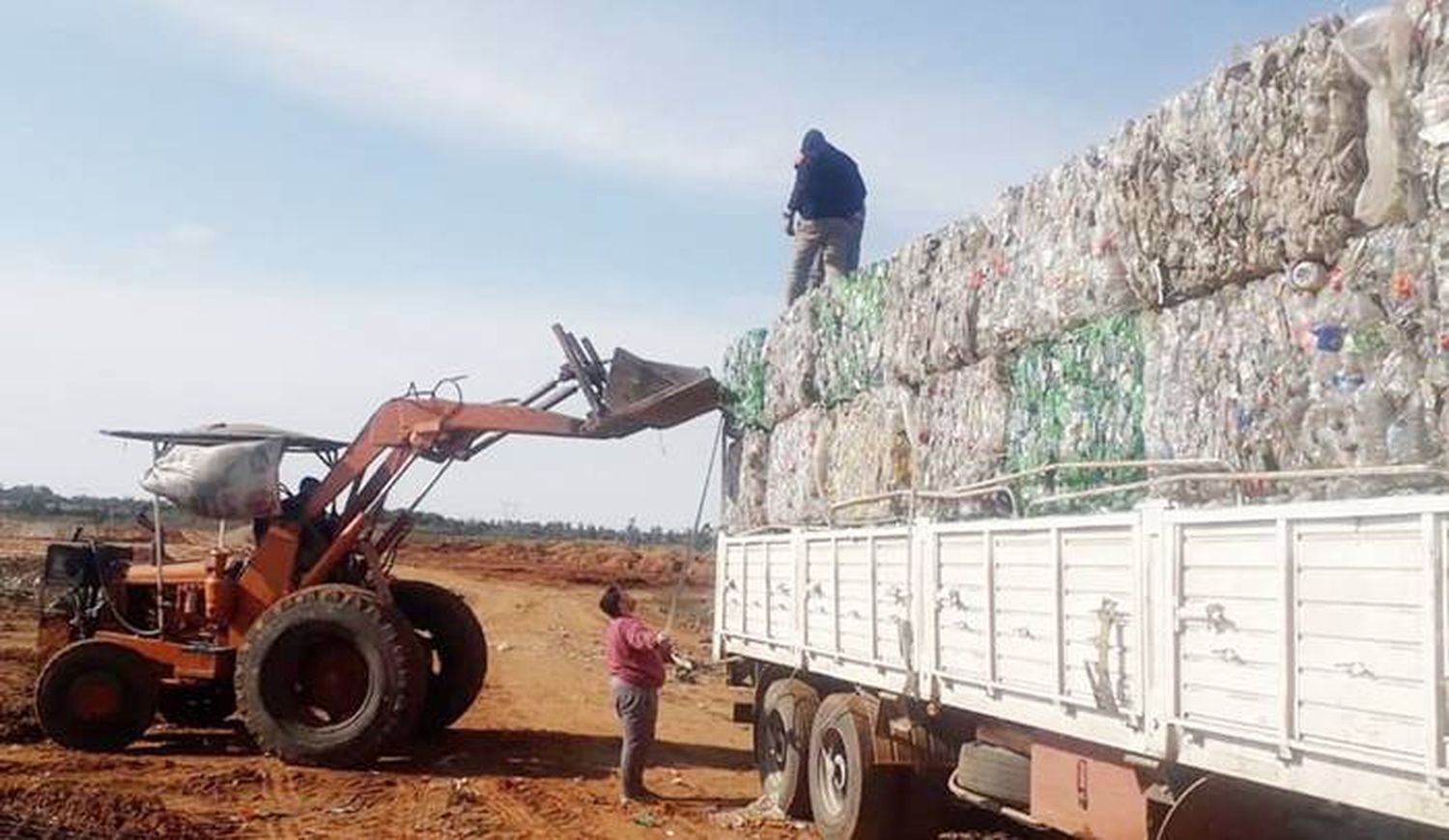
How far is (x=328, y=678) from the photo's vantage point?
42.2ft

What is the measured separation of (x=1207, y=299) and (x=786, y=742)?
4.39 meters

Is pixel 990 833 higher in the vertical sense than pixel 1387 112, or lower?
lower

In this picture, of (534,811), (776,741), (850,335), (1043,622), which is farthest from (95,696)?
(1043,622)

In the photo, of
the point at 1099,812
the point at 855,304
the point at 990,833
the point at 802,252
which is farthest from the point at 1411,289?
the point at 802,252

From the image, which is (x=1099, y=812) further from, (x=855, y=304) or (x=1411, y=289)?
(x=855, y=304)

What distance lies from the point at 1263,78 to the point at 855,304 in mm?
4740

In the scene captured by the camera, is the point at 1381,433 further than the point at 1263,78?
No

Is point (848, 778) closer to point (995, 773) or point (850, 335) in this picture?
point (995, 773)

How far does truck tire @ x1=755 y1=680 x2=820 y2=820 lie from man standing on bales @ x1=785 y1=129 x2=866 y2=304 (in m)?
4.97

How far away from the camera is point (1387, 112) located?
19.6 feet

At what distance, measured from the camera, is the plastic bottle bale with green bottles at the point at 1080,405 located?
305 inches

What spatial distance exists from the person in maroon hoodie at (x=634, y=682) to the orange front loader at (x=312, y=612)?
2.11 metres

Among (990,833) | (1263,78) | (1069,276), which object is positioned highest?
(1263,78)

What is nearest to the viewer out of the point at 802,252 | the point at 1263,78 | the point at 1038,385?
the point at 1263,78
